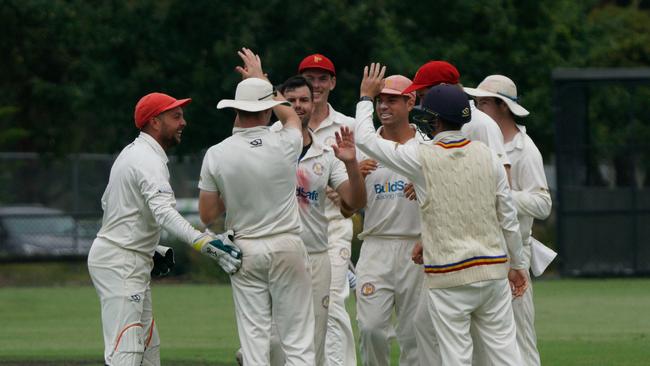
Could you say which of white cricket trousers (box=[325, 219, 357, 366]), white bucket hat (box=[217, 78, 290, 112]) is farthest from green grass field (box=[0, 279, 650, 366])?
white bucket hat (box=[217, 78, 290, 112])

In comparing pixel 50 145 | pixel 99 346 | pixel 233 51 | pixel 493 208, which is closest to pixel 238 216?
pixel 493 208

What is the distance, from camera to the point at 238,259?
8773mm

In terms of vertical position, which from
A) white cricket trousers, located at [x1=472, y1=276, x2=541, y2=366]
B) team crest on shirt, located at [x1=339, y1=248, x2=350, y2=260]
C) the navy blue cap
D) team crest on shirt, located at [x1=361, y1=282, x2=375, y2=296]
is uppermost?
the navy blue cap

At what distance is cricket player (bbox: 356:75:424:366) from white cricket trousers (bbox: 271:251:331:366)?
11.6 inches

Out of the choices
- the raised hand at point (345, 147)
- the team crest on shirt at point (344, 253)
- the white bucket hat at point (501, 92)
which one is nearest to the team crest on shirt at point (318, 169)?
the raised hand at point (345, 147)

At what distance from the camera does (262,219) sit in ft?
29.1

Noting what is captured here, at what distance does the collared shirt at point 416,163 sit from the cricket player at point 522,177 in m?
1.00

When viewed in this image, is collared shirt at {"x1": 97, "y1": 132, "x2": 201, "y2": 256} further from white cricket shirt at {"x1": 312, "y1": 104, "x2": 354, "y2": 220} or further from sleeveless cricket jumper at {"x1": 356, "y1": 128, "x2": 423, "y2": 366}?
white cricket shirt at {"x1": 312, "y1": 104, "x2": 354, "y2": 220}

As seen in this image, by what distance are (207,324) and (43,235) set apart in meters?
10.2

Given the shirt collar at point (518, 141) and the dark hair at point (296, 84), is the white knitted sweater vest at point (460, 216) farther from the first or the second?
the dark hair at point (296, 84)

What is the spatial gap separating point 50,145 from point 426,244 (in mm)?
23316

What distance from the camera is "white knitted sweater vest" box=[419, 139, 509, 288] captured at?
8133 mm

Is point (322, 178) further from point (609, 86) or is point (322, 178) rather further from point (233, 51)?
point (233, 51)

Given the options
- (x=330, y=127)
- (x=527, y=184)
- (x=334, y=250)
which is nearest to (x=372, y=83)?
(x=527, y=184)
